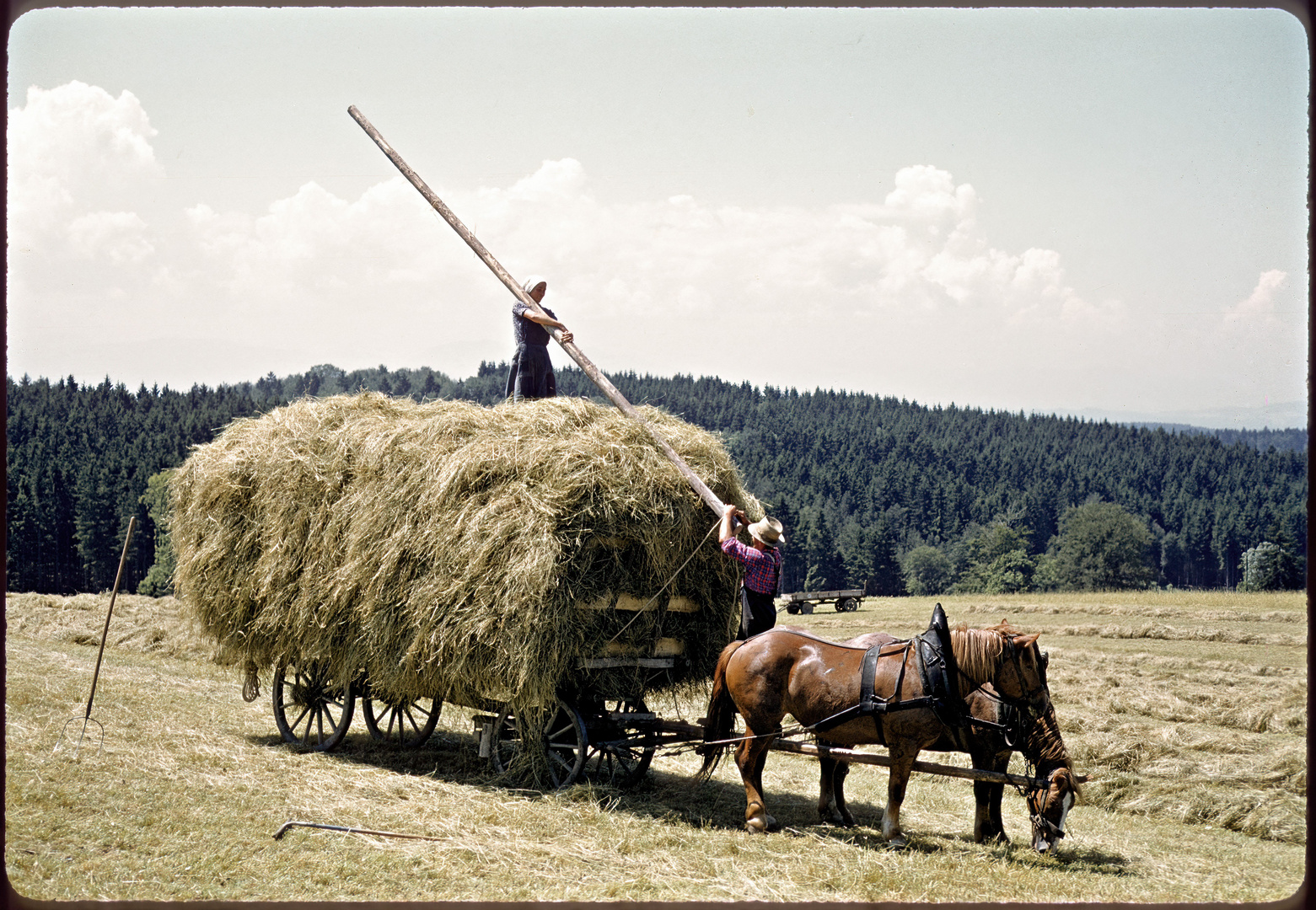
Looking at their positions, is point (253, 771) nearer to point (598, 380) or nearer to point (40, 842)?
point (40, 842)

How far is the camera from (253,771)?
9.70 metres

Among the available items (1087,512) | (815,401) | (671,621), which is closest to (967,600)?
(671,621)

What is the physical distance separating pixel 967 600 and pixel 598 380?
39095 millimetres

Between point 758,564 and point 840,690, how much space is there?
1.31 metres

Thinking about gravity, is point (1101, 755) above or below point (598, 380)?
below

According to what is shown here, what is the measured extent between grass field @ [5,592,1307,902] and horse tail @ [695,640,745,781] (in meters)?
0.58

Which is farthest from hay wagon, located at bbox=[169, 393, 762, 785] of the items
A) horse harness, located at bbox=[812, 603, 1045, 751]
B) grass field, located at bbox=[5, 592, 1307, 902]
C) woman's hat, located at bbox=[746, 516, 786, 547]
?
horse harness, located at bbox=[812, 603, 1045, 751]

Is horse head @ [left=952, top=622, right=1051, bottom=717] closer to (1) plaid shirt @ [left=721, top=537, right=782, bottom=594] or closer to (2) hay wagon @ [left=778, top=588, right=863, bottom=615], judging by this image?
(1) plaid shirt @ [left=721, top=537, right=782, bottom=594]

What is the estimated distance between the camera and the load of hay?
8672 mm

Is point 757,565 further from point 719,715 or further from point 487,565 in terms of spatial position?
point 487,565

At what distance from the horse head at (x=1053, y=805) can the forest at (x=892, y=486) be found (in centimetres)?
4754

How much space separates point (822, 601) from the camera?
41938mm

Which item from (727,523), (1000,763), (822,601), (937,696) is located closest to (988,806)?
(1000,763)

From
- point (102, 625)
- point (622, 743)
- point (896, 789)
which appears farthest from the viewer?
point (102, 625)
